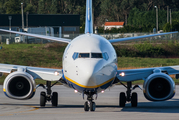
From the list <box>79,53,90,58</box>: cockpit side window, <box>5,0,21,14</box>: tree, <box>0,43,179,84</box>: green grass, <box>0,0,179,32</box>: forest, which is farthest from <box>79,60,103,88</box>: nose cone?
<box>5,0,21,14</box>: tree

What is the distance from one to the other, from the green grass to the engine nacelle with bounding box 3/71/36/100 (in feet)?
104

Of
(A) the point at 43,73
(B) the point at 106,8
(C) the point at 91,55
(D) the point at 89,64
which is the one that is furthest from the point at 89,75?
(B) the point at 106,8

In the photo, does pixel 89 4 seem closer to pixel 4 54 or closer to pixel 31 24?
pixel 4 54

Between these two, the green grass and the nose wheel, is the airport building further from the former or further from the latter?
the nose wheel

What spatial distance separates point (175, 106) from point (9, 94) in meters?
8.31

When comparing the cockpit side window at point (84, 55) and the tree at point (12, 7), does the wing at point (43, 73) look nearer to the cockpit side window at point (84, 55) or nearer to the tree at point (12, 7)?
the cockpit side window at point (84, 55)

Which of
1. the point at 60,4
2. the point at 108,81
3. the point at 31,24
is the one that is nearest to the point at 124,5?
the point at 60,4

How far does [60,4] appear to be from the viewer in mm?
127812

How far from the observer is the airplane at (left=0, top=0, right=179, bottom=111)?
1447 centimetres

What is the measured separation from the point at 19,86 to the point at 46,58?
3864 centimetres

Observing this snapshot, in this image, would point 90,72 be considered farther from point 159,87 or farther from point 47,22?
point 47,22

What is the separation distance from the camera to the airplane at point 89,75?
47.5 feet

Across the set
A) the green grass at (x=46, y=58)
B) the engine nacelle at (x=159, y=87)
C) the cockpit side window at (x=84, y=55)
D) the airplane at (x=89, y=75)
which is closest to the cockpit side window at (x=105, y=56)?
the airplane at (x=89, y=75)

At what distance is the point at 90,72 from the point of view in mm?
13883
